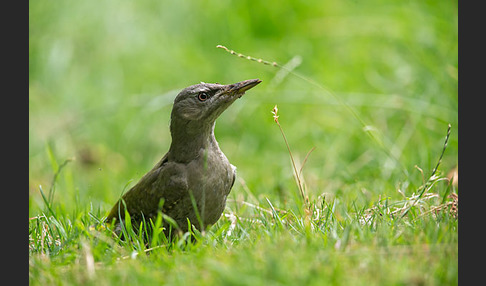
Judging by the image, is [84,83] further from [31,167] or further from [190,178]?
[190,178]

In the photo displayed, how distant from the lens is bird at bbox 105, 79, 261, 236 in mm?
→ 4613

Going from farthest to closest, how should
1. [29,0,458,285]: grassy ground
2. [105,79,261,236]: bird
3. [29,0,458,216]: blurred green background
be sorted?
[29,0,458,216]: blurred green background < [105,79,261,236]: bird < [29,0,458,285]: grassy ground

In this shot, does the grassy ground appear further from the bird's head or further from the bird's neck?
the bird's head

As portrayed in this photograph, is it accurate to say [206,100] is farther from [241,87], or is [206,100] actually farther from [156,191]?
[156,191]

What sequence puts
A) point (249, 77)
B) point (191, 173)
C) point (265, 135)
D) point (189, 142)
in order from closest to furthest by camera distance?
point (191, 173) < point (189, 142) < point (265, 135) < point (249, 77)

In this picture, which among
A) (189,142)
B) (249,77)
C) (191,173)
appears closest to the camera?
(191,173)

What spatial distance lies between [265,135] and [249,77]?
3.08 feet

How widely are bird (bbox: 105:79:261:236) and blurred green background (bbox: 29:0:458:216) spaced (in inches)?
68.1

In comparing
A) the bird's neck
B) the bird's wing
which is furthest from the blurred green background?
the bird's wing

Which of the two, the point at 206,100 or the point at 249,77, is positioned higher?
the point at 206,100

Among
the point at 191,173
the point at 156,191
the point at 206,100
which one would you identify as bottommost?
the point at 156,191

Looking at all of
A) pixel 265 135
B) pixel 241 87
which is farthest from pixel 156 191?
pixel 265 135

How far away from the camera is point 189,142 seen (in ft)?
15.9

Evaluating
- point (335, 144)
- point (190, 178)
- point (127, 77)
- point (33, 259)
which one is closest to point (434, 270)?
point (190, 178)
